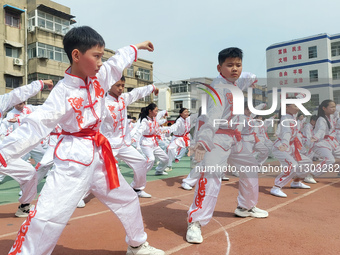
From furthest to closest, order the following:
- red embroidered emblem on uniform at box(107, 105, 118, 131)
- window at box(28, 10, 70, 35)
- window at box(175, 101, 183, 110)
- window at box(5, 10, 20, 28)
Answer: window at box(175, 101, 183, 110) → window at box(28, 10, 70, 35) → window at box(5, 10, 20, 28) → red embroidered emblem on uniform at box(107, 105, 118, 131)

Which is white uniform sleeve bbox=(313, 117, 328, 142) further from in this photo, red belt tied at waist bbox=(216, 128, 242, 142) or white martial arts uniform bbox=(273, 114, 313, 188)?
red belt tied at waist bbox=(216, 128, 242, 142)

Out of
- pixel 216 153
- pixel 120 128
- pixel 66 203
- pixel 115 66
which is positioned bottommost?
pixel 66 203

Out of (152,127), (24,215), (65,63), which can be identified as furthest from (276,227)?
(65,63)

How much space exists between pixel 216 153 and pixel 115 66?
1560 mm

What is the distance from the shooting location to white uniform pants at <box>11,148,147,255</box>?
208cm

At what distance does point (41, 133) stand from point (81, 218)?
2337mm

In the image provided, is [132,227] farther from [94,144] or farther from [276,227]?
[276,227]

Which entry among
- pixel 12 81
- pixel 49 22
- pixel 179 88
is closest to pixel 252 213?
pixel 12 81

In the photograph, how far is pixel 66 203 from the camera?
7.20 feet

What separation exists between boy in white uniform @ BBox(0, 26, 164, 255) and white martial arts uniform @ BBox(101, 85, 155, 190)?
2213mm

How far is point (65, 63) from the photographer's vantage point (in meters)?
25.8

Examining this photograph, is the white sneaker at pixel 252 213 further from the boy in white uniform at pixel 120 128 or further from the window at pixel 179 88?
the window at pixel 179 88

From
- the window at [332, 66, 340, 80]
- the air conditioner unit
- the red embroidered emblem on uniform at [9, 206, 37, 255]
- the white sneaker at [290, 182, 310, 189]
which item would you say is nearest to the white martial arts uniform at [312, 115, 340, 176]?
the white sneaker at [290, 182, 310, 189]

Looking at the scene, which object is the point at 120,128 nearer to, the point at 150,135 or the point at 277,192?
the point at 150,135
